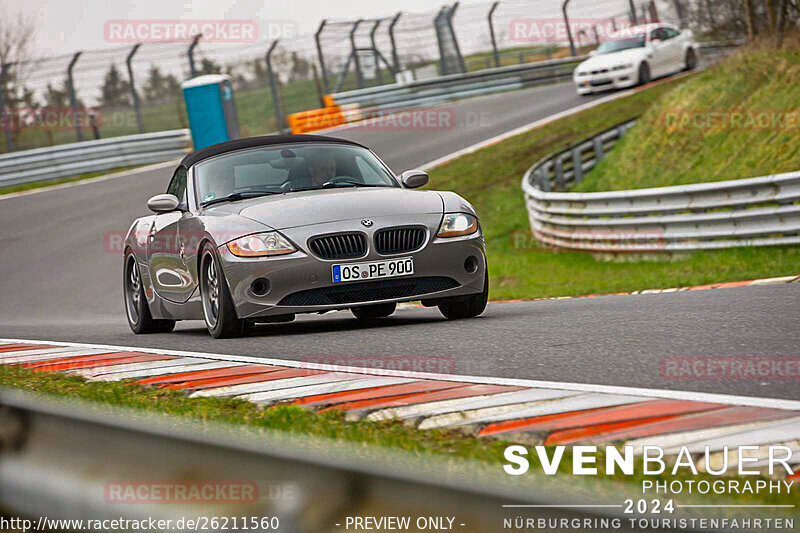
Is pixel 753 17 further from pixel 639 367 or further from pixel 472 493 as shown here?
pixel 472 493

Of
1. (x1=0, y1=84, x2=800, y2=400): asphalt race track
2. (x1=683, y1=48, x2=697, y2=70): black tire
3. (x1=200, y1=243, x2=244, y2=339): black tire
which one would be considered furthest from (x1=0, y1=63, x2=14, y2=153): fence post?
(x1=200, y1=243, x2=244, y2=339): black tire

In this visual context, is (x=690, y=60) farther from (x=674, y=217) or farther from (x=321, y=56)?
(x=674, y=217)

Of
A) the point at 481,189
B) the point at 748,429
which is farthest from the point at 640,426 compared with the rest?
the point at 481,189

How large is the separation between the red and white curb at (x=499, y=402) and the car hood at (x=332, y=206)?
63.0 inches

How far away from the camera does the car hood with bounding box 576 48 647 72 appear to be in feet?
99.6

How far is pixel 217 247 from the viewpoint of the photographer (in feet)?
25.0

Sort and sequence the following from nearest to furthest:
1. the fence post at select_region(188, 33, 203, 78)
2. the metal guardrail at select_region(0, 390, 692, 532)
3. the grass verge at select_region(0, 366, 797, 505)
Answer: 1. the metal guardrail at select_region(0, 390, 692, 532)
2. the grass verge at select_region(0, 366, 797, 505)
3. the fence post at select_region(188, 33, 203, 78)

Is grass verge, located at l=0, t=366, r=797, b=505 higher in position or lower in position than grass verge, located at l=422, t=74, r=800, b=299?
higher

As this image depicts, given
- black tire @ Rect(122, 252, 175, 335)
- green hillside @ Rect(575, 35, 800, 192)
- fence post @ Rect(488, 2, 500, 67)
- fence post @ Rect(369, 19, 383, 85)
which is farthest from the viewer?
fence post @ Rect(488, 2, 500, 67)

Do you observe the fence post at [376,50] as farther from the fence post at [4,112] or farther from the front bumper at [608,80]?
the fence post at [4,112]

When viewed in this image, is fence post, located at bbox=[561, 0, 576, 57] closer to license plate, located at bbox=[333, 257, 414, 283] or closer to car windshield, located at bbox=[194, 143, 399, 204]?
car windshield, located at bbox=[194, 143, 399, 204]

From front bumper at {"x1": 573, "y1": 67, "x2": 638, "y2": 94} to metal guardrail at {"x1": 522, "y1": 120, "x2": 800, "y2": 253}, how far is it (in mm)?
12293

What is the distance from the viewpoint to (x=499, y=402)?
4383mm

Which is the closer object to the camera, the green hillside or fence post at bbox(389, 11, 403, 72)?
the green hillside
